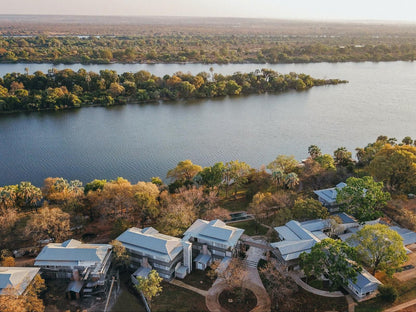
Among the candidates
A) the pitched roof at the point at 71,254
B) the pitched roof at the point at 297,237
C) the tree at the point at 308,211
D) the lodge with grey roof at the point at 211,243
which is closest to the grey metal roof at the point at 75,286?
the pitched roof at the point at 71,254

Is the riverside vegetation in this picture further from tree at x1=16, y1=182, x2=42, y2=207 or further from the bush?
the bush

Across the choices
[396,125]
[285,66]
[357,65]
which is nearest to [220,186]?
[396,125]

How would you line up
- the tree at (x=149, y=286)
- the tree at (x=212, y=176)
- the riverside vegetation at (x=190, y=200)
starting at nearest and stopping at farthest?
the tree at (x=149, y=286) → the riverside vegetation at (x=190, y=200) → the tree at (x=212, y=176)

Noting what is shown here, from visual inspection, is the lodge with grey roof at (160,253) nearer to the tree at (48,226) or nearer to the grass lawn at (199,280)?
the grass lawn at (199,280)

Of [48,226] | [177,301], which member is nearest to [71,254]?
[48,226]

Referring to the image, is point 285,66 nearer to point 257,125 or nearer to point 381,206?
point 257,125

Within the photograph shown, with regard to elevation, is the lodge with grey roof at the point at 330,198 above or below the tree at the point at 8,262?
above
